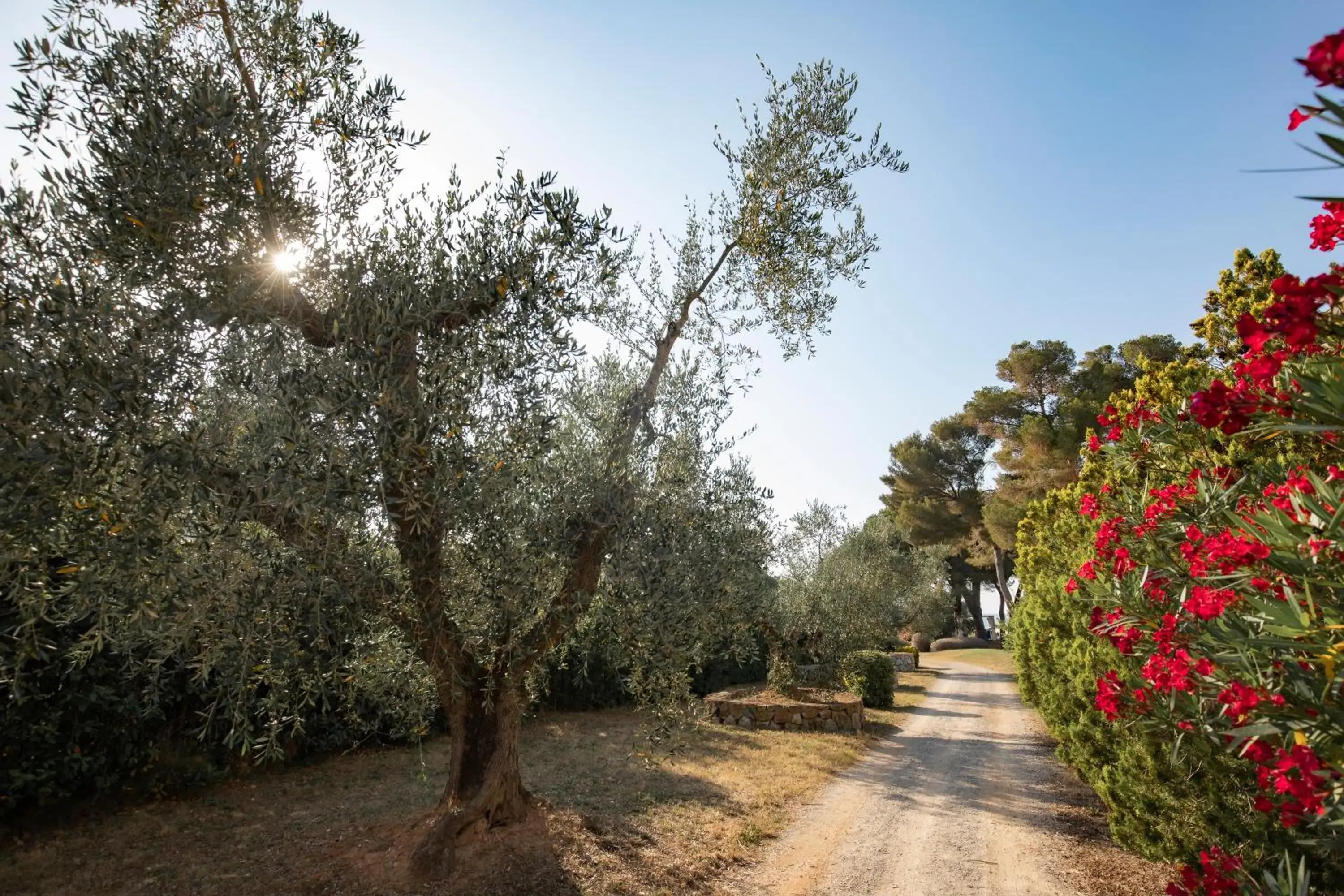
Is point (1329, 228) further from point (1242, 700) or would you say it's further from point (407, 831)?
point (407, 831)

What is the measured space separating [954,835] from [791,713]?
8.34 meters

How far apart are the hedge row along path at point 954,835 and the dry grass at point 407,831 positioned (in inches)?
24.6

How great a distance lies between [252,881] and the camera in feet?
24.2

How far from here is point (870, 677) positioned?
21.2 m

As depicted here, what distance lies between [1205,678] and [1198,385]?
19.9ft

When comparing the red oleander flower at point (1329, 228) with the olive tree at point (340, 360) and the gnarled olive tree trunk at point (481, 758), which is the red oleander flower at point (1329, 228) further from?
the gnarled olive tree trunk at point (481, 758)

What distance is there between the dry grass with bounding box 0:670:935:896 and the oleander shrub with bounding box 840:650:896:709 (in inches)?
287

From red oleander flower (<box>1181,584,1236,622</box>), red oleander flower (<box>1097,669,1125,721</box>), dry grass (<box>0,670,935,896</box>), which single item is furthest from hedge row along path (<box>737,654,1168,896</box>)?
red oleander flower (<box>1181,584,1236,622</box>)

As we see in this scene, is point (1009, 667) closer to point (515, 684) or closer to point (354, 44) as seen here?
point (515, 684)

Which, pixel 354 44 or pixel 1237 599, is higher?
pixel 354 44

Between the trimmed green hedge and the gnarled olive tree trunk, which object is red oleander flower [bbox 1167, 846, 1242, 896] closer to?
the trimmed green hedge

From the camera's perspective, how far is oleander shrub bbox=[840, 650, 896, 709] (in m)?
21.2

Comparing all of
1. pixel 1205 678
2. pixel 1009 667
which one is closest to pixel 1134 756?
pixel 1205 678

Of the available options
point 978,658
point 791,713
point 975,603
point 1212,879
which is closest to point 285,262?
point 1212,879
